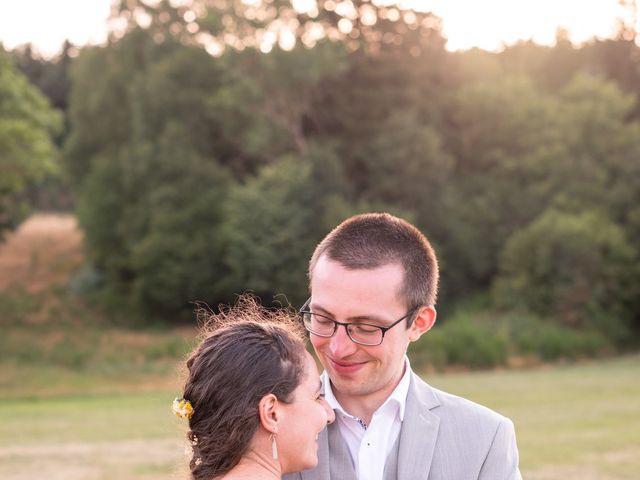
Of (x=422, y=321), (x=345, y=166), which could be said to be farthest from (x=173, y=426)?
(x=345, y=166)

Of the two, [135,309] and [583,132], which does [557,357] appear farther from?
[135,309]


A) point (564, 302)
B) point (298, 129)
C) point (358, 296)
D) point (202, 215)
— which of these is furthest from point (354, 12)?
point (358, 296)

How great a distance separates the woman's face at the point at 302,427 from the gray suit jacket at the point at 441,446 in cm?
25

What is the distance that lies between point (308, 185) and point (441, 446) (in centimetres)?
4221

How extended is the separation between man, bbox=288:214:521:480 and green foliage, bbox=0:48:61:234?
3576 cm

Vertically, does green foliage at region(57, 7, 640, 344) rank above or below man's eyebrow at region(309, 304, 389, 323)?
below

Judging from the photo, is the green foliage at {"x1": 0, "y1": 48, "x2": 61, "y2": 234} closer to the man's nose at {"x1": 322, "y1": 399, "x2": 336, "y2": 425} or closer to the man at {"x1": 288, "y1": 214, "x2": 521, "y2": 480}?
the man at {"x1": 288, "y1": 214, "x2": 521, "y2": 480}

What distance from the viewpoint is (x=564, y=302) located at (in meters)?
45.8

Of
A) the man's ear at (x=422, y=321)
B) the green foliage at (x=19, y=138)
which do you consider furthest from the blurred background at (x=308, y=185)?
the man's ear at (x=422, y=321)

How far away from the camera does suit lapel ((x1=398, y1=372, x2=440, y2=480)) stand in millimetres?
3609

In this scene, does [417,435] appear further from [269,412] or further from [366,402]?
[269,412]

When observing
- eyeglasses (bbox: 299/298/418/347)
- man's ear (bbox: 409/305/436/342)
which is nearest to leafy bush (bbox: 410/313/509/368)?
man's ear (bbox: 409/305/436/342)

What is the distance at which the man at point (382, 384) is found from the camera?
3.66 meters

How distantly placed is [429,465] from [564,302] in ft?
143
